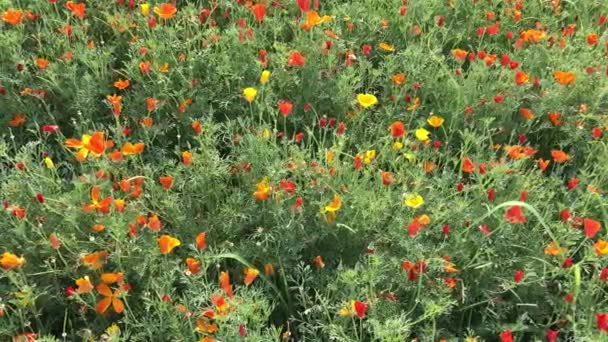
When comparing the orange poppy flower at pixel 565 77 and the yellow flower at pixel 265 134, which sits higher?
the orange poppy flower at pixel 565 77

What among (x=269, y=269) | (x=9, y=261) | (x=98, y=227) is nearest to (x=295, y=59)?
(x=269, y=269)

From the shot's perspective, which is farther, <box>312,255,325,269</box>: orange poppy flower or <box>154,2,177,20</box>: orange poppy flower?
<box>154,2,177,20</box>: orange poppy flower

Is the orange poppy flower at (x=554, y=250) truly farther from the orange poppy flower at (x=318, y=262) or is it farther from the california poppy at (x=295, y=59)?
the california poppy at (x=295, y=59)

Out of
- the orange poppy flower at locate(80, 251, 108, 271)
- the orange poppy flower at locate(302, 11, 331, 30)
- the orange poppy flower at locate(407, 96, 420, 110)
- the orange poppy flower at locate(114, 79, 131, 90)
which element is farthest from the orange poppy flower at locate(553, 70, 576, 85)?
the orange poppy flower at locate(80, 251, 108, 271)

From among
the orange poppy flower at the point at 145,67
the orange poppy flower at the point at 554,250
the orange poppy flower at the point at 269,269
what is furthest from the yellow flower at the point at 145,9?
the orange poppy flower at the point at 554,250

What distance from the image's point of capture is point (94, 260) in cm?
206

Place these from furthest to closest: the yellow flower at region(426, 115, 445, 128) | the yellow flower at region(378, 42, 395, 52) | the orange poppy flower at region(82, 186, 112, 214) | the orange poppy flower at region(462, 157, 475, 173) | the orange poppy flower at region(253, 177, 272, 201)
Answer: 1. the yellow flower at region(378, 42, 395, 52)
2. the yellow flower at region(426, 115, 445, 128)
3. the orange poppy flower at region(462, 157, 475, 173)
4. the orange poppy flower at region(253, 177, 272, 201)
5. the orange poppy flower at region(82, 186, 112, 214)

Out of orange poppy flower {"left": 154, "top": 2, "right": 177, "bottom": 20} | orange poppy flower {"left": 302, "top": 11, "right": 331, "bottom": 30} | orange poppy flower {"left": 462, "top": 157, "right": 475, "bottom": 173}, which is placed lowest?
orange poppy flower {"left": 462, "top": 157, "right": 475, "bottom": 173}

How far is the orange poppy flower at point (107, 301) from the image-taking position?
1993mm

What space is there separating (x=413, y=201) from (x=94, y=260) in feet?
3.32

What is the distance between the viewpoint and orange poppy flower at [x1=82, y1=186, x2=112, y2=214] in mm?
2086

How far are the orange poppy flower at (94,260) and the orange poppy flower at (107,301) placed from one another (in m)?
0.06

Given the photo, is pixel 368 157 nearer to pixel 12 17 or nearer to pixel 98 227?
pixel 98 227

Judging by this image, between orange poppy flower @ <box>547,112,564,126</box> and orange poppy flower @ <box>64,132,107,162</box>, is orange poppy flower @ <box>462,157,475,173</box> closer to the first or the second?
orange poppy flower @ <box>547,112,564,126</box>
